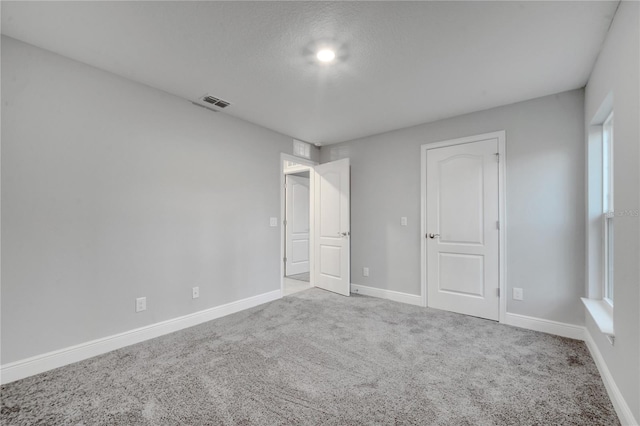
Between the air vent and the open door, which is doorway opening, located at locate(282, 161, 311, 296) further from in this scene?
the air vent

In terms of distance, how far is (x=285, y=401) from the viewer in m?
1.72

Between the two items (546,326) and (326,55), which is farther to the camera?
(546,326)

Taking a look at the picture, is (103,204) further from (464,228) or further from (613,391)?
(613,391)

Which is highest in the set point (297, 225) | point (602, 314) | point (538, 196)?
point (538, 196)

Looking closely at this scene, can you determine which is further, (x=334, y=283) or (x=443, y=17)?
(x=334, y=283)

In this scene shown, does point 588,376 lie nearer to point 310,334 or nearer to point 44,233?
point 310,334

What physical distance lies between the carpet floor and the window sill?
423 millimetres

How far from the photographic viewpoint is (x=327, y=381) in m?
1.93

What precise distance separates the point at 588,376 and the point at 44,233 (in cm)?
413

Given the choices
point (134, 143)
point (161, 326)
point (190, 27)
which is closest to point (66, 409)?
point (161, 326)

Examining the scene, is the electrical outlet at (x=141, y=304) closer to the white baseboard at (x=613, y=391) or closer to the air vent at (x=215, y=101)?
the air vent at (x=215, y=101)

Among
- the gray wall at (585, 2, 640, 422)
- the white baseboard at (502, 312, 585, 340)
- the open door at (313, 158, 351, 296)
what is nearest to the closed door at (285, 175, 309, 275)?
the open door at (313, 158, 351, 296)

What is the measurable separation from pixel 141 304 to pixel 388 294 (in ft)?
9.82

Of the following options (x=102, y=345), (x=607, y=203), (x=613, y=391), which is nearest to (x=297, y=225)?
(x=102, y=345)
